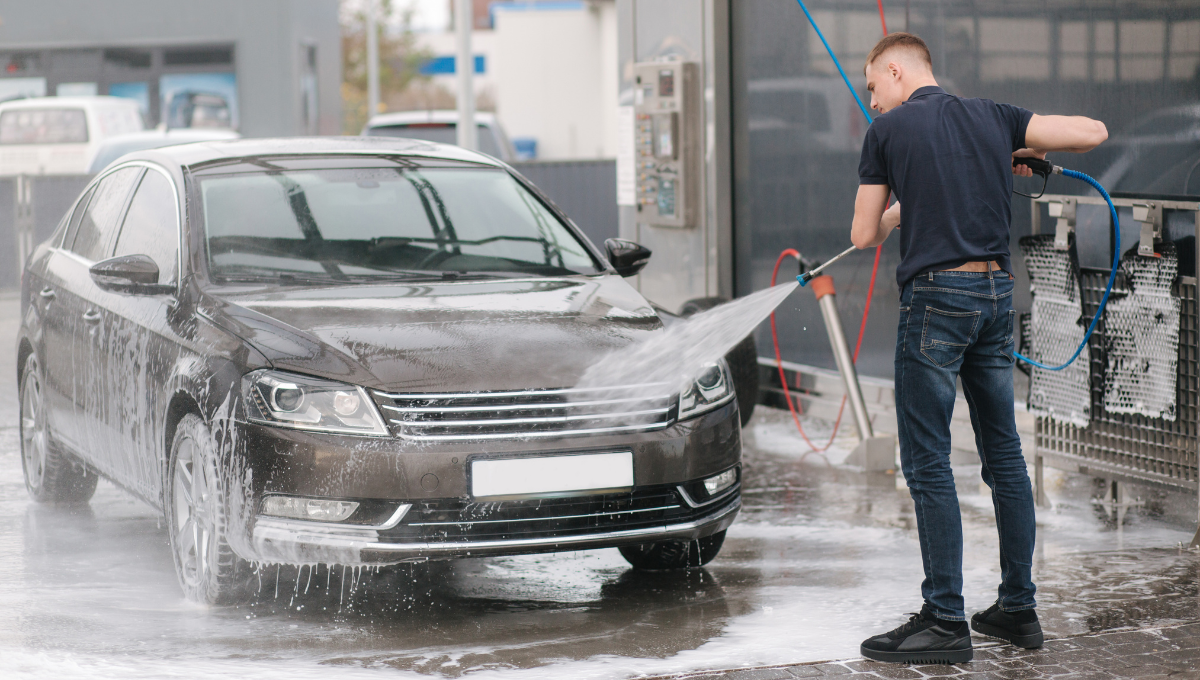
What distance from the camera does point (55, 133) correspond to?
22938mm

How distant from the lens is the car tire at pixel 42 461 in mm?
7078

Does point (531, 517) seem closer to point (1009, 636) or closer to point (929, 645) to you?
point (929, 645)

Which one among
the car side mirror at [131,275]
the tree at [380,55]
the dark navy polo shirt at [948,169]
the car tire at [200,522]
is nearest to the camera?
the dark navy polo shirt at [948,169]

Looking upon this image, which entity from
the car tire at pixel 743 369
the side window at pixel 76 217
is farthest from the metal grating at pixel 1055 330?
the side window at pixel 76 217

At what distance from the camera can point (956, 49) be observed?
312 inches

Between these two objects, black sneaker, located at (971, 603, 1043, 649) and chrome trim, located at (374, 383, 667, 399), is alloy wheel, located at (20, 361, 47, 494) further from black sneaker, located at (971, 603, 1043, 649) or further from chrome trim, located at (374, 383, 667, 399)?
black sneaker, located at (971, 603, 1043, 649)

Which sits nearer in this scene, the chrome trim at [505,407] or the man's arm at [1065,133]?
the man's arm at [1065,133]

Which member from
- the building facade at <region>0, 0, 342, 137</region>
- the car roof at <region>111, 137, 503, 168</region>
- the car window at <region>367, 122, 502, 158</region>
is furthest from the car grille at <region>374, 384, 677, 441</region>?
the building facade at <region>0, 0, 342, 137</region>

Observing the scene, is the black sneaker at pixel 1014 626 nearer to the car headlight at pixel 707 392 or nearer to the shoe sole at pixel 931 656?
the shoe sole at pixel 931 656

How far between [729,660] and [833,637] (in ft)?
1.40

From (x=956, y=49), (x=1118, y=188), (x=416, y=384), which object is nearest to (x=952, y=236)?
(x=416, y=384)

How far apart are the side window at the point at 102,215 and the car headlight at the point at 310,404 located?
1.97 meters

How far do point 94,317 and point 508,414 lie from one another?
226 centimetres

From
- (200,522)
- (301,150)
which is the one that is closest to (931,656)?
(200,522)
